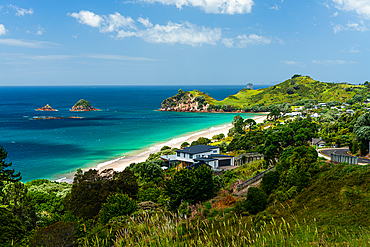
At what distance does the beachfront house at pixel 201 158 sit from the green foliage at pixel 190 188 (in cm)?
1354

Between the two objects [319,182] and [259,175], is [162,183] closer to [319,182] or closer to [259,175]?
[259,175]

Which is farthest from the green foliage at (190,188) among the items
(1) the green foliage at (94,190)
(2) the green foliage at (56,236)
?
(2) the green foliage at (56,236)

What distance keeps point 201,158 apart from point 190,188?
1707 centimetres

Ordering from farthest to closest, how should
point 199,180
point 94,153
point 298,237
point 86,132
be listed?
point 86,132 < point 94,153 < point 199,180 < point 298,237

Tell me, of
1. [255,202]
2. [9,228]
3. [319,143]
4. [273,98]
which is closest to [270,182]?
[255,202]

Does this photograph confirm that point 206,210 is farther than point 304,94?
No

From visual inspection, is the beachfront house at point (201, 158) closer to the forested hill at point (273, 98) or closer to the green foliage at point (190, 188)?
the green foliage at point (190, 188)

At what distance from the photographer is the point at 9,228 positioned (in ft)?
61.5

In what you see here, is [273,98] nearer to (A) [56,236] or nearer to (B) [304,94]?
(B) [304,94]

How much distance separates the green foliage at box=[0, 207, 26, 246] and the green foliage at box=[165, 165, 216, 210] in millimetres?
11116

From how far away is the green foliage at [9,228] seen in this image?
18.3m

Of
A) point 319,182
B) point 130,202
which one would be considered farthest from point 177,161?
point 319,182

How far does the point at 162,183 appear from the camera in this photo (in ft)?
113

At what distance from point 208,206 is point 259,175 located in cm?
762
